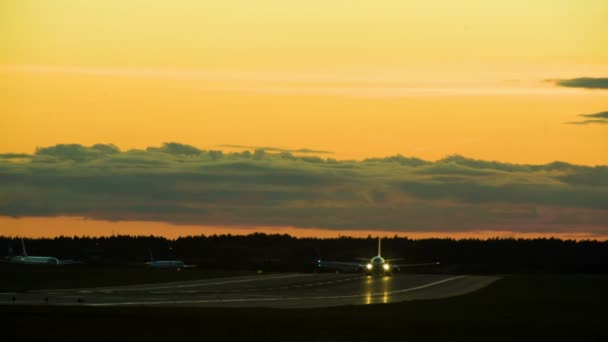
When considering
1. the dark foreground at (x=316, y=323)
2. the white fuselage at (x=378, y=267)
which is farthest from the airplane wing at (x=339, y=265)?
the dark foreground at (x=316, y=323)

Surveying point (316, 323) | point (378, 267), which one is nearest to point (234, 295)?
point (316, 323)

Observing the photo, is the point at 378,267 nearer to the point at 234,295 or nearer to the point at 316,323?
the point at 234,295

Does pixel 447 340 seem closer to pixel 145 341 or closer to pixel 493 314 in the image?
pixel 145 341

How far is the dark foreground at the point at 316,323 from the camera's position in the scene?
4225 cm

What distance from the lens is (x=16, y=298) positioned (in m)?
64.4

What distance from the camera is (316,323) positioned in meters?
48.8

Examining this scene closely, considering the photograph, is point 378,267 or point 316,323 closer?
point 316,323

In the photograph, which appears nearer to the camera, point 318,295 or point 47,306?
point 47,306

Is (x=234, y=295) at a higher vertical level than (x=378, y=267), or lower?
lower

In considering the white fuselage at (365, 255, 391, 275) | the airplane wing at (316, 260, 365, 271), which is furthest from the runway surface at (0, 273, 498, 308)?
the airplane wing at (316, 260, 365, 271)

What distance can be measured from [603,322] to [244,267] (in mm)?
122029

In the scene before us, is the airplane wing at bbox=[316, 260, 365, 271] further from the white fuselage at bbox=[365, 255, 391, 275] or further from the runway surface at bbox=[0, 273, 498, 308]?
the runway surface at bbox=[0, 273, 498, 308]

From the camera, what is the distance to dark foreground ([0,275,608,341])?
139 feet

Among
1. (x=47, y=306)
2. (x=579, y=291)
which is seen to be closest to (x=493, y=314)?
(x=47, y=306)
